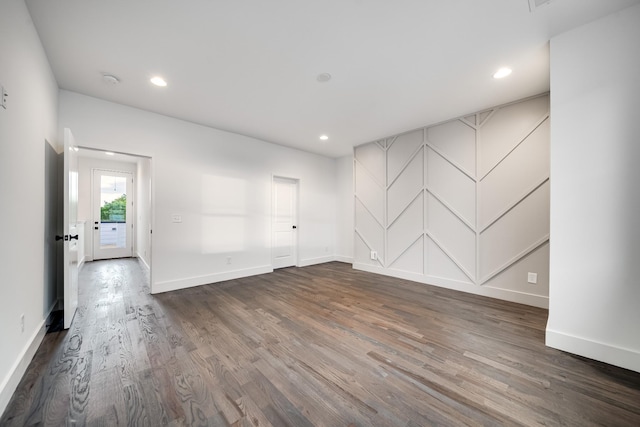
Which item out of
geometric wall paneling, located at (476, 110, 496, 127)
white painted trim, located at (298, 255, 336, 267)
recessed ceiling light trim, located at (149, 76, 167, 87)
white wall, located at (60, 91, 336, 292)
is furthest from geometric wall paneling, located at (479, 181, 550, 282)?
recessed ceiling light trim, located at (149, 76, 167, 87)

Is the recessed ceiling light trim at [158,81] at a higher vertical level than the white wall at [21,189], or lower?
higher

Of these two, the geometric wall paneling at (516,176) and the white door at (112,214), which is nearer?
the geometric wall paneling at (516,176)

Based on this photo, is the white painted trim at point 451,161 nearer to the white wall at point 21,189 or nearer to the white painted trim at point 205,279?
the white painted trim at point 205,279

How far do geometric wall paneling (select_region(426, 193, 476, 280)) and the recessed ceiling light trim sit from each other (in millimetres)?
4133

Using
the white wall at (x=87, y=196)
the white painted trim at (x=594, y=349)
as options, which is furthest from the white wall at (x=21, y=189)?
the white wall at (x=87, y=196)

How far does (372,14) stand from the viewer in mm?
1860

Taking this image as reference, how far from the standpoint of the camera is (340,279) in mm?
4410

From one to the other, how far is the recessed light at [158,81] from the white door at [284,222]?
2.70m

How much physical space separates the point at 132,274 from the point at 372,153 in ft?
18.1

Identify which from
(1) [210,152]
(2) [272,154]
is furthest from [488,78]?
(1) [210,152]

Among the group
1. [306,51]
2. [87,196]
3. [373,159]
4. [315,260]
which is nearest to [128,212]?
[87,196]

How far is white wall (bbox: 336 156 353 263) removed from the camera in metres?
6.03

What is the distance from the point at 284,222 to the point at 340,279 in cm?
192

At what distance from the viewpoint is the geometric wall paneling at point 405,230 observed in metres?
4.21
